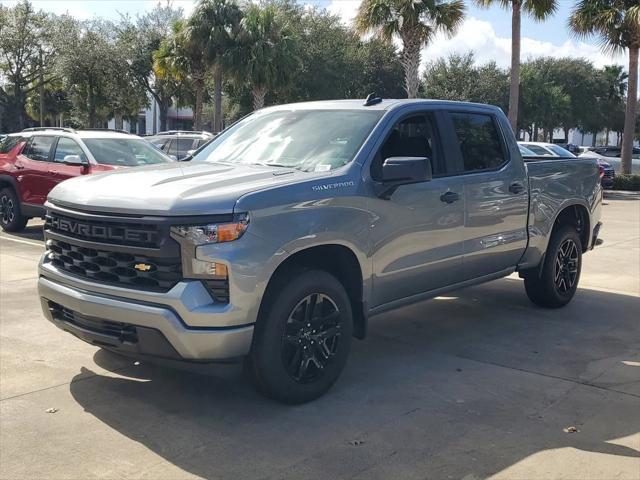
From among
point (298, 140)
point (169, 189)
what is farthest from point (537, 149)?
point (169, 189)

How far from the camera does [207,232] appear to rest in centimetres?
396

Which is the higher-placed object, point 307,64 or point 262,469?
point 307,64

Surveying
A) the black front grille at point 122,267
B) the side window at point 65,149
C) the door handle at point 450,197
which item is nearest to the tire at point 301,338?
the black front grille at point 122,267

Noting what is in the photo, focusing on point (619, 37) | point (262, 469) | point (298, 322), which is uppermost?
point (619, 37)

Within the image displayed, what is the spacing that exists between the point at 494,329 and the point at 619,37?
71.6 feet

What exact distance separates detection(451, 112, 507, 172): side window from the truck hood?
5.81 feet

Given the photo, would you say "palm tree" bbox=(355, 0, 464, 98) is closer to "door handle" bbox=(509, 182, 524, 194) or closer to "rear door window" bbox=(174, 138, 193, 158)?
"rear door window" bbox=(174, 138, 193, 158)

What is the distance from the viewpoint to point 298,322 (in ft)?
14.3

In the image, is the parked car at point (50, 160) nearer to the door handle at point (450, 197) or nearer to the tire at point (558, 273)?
the tire at point (558, 273)

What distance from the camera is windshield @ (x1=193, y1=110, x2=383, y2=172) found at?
497 cm

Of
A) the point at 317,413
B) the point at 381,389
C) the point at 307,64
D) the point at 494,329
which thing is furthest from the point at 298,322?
the point at 307,64

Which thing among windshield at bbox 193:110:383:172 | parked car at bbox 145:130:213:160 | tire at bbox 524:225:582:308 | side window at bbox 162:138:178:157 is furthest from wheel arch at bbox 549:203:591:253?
side window at bbox 162:138:178:157

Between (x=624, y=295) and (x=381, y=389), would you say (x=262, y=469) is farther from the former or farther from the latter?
(x=624, y=295)

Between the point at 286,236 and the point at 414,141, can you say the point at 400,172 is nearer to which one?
the point at 414,141
